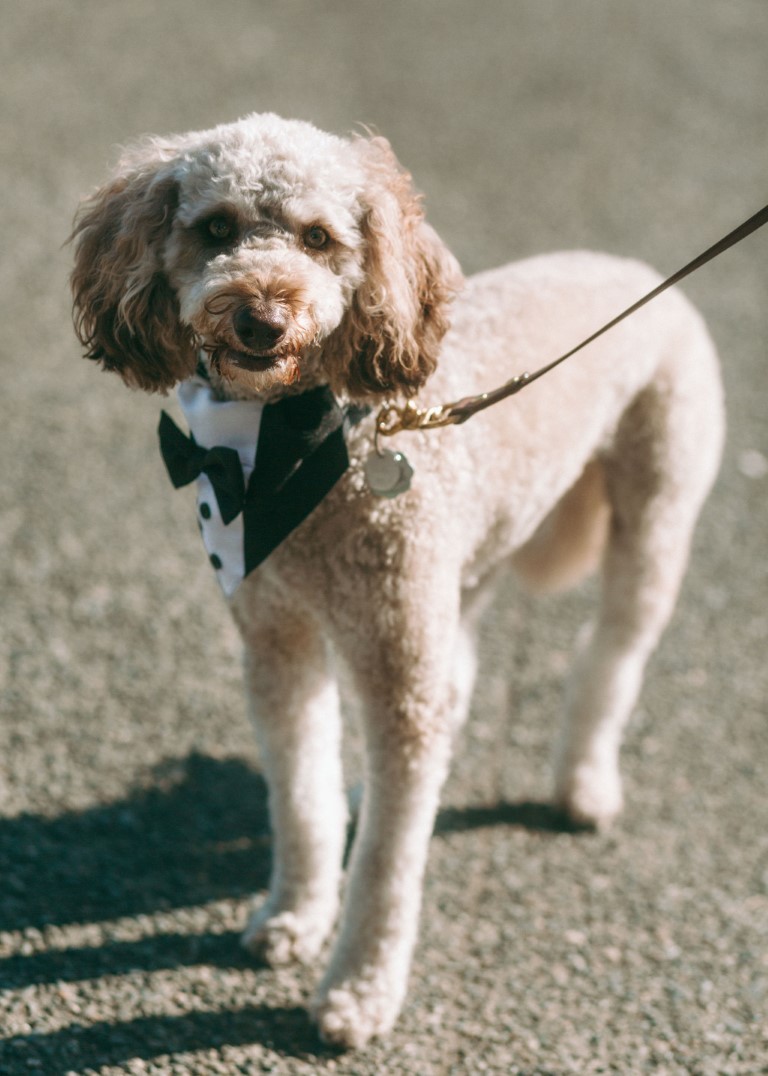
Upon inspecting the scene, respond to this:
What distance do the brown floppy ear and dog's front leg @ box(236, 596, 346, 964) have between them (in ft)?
2.21

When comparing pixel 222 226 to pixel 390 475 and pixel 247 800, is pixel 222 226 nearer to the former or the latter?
pixel 390 475

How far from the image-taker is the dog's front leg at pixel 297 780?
2.66 m

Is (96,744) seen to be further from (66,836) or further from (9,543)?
(9,543)

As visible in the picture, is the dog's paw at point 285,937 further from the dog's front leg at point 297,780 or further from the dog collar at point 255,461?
the dog collar at point 255,461

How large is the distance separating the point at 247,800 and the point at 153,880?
1.40 feet

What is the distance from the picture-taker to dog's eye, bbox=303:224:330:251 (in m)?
2.18

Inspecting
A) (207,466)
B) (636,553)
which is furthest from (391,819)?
(636,553)

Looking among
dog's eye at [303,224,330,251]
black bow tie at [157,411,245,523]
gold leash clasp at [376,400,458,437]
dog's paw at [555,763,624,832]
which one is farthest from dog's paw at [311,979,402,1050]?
dog's eye at [303,224,330,251]

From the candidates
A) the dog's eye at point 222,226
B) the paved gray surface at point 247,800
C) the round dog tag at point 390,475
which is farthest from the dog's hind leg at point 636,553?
the dog's eye at point 222,226

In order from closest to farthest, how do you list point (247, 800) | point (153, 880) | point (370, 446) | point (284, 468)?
point (284, 468), point (370, 446), point (153, 880), point (247, 800)

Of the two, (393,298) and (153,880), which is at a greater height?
(393,298)

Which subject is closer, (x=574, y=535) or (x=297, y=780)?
(x=297, y=780)

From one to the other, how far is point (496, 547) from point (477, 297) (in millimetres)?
671

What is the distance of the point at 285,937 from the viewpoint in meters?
2.81
